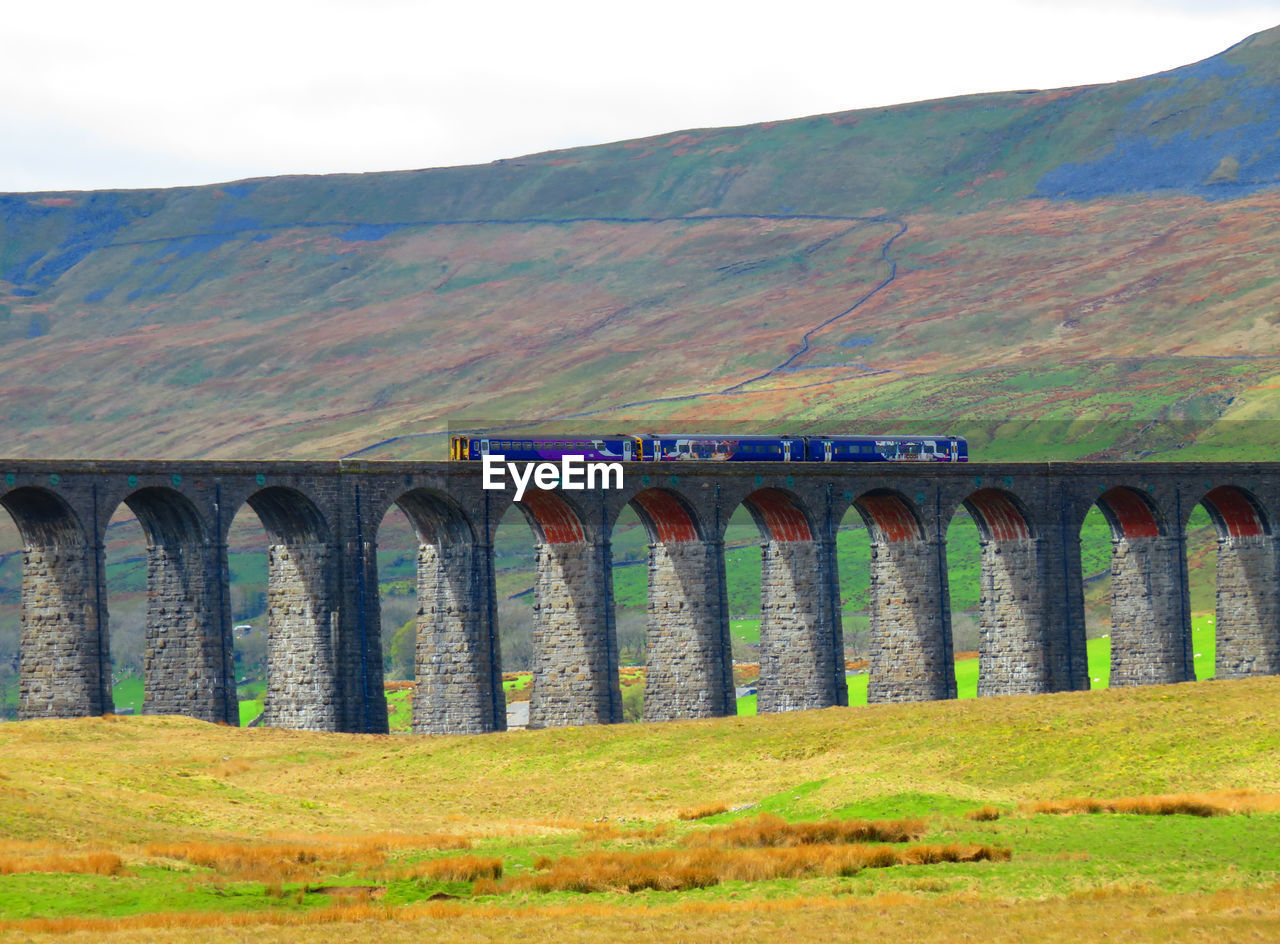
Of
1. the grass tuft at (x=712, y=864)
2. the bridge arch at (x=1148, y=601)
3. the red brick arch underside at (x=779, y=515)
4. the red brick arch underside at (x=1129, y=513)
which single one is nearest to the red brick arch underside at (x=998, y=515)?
the bridge arch at (x=1148, y=601)

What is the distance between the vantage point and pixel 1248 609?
109m

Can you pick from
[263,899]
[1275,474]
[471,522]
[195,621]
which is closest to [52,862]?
[263,899]

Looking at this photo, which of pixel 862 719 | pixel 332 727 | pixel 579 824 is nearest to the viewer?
pixel 579 824

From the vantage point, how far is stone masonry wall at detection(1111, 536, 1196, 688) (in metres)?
105

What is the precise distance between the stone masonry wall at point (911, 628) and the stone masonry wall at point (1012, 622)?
5.00m

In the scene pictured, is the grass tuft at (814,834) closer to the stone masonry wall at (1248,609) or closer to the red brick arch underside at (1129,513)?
the red brick arch underside at (1129,513)

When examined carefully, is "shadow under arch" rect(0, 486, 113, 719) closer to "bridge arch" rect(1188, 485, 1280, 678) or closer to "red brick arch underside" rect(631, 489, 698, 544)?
"red brick arch underside" rect(631, 489, 698, 544)

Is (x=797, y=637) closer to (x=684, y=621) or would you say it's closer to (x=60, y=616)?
(x=684, y=621)

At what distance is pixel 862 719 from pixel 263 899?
37.3 m

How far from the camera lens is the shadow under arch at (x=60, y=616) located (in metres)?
73.6

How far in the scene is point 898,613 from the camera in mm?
97188

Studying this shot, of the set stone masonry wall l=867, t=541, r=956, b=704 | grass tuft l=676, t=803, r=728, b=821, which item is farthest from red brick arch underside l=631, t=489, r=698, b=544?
grass tuft l=676, t=803, r=728, b=821

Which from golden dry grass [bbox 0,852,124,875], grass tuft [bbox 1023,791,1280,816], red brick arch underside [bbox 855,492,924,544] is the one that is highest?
red brick arch underside [bbox 855,492,924,544]

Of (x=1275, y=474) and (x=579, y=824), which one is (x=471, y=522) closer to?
(x=579, y=824)
